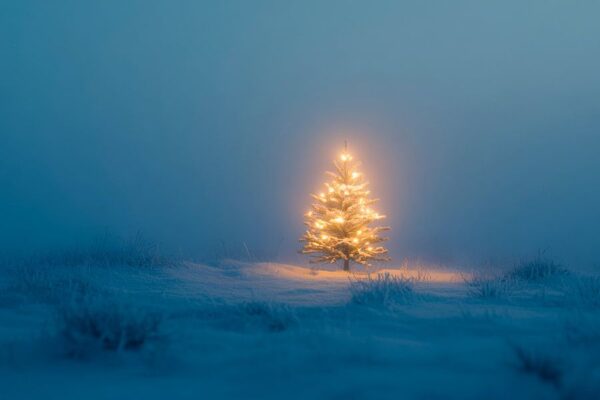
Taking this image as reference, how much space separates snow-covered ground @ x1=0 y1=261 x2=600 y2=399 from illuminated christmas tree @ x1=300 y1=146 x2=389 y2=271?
5776 mm

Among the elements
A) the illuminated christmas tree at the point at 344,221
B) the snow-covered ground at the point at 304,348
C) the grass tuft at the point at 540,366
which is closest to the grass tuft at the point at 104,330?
the snow-covered ground at the point at 304,348

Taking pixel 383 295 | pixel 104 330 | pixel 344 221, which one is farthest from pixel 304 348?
pixel 344 221

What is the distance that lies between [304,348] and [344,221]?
814 cm

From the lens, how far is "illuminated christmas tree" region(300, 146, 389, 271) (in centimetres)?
1175

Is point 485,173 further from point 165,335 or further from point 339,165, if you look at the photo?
point 165,335

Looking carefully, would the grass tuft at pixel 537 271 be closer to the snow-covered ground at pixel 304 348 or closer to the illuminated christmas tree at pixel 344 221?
the snow-covered ground at pixel 304 348

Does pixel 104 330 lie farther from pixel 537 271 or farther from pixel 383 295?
pixel 537 271

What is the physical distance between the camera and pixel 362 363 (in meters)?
3.39

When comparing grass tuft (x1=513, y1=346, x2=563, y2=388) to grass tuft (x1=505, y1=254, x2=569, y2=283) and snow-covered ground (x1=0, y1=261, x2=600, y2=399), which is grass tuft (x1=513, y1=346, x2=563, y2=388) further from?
grass tuft (x1=505, y1=254, x2=569, y2=283)

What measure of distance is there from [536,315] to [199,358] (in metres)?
3.47

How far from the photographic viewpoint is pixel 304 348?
12.0ft

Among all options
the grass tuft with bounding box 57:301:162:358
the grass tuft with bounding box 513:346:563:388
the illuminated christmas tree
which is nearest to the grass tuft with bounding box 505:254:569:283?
the illuminated christmas tree

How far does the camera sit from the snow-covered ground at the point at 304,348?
116 inches

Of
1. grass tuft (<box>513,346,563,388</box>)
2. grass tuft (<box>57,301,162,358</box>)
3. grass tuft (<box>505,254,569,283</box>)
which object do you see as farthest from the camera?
grass tuft (<box>505,254,569,283</box>)
